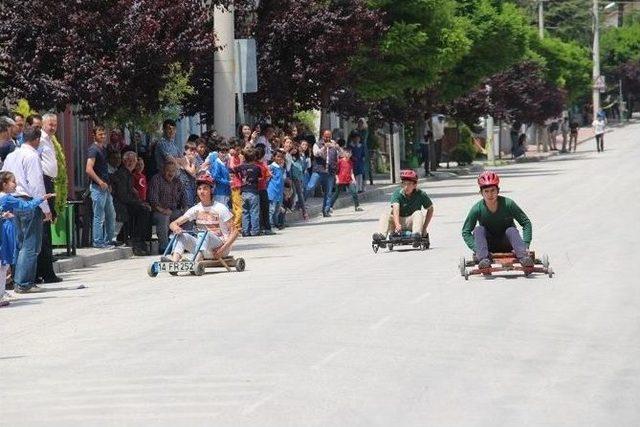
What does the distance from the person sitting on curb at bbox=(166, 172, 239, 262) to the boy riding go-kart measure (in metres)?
3.61

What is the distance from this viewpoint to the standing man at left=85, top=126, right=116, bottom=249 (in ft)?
92.7

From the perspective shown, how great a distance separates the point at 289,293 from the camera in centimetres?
2008

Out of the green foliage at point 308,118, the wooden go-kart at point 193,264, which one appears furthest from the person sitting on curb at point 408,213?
the green foliage at point 308,118

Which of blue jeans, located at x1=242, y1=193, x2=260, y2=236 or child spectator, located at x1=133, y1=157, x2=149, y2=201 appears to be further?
blue jeans, located at x1=242, y1=193, x2=260, y2=236

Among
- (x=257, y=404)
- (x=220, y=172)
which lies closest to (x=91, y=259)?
(x=220, y=172)

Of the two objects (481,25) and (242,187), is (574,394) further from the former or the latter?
(481,25)

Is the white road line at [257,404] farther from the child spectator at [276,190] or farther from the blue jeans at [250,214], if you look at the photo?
the child spectator at [276,190]

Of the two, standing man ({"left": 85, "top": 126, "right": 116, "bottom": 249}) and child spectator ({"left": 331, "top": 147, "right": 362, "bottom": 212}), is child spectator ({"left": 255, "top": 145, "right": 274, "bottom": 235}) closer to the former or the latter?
standing man ({"left": 85, "top": 126, "right": 116, "bottom": 249})

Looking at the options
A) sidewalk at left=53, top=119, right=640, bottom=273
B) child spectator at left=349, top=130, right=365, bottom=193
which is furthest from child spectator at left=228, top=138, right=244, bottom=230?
child spectator at left=349, top=130, right=365, bottom=193

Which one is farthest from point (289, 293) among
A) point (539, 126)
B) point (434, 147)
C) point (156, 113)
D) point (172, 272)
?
point (539, 126)

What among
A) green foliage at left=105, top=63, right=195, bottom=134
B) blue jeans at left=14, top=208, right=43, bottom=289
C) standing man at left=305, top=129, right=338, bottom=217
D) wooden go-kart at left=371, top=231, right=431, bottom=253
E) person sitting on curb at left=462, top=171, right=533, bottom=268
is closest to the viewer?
person sitting on curb at left=462, top=171, right=533, bottom=268

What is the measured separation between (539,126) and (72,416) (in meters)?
77.8

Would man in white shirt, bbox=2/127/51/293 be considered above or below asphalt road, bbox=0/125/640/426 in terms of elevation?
above

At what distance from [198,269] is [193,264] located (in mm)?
98
